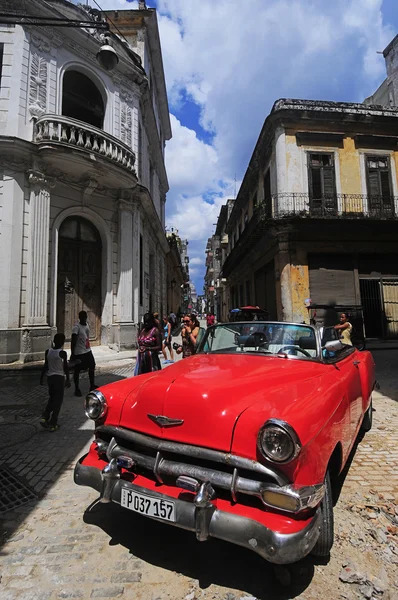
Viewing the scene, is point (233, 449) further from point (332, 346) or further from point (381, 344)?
point (381, 344)

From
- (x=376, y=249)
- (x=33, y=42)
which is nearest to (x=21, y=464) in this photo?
(x=33, y=42)

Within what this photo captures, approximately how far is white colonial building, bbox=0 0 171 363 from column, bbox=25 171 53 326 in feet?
0.10

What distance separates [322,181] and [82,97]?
11075 millimetres

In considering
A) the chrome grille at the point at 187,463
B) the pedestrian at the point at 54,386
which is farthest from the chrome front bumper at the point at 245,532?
the pedestrian at the point at 54,386

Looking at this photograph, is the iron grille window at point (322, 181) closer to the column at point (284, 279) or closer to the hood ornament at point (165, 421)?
the column at point (284, 279)

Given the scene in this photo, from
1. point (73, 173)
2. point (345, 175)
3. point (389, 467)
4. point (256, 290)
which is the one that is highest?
point (345, 175)

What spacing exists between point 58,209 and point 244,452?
11.2 metres

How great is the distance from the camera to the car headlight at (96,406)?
2.54 m

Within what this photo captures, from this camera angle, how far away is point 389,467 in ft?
11.3

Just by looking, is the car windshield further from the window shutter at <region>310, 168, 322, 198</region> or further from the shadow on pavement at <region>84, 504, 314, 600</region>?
the window shutter at <region>310, 168, 322, 198</region>

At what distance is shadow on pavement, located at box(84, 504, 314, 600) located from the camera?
1.94 metres

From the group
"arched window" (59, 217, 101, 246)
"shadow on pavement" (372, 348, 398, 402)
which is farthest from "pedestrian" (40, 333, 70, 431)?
"arched window" (59, 217, 101, 246)

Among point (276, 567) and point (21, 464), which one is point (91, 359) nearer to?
point (21, 464)

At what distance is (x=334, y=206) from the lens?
1498 cm
